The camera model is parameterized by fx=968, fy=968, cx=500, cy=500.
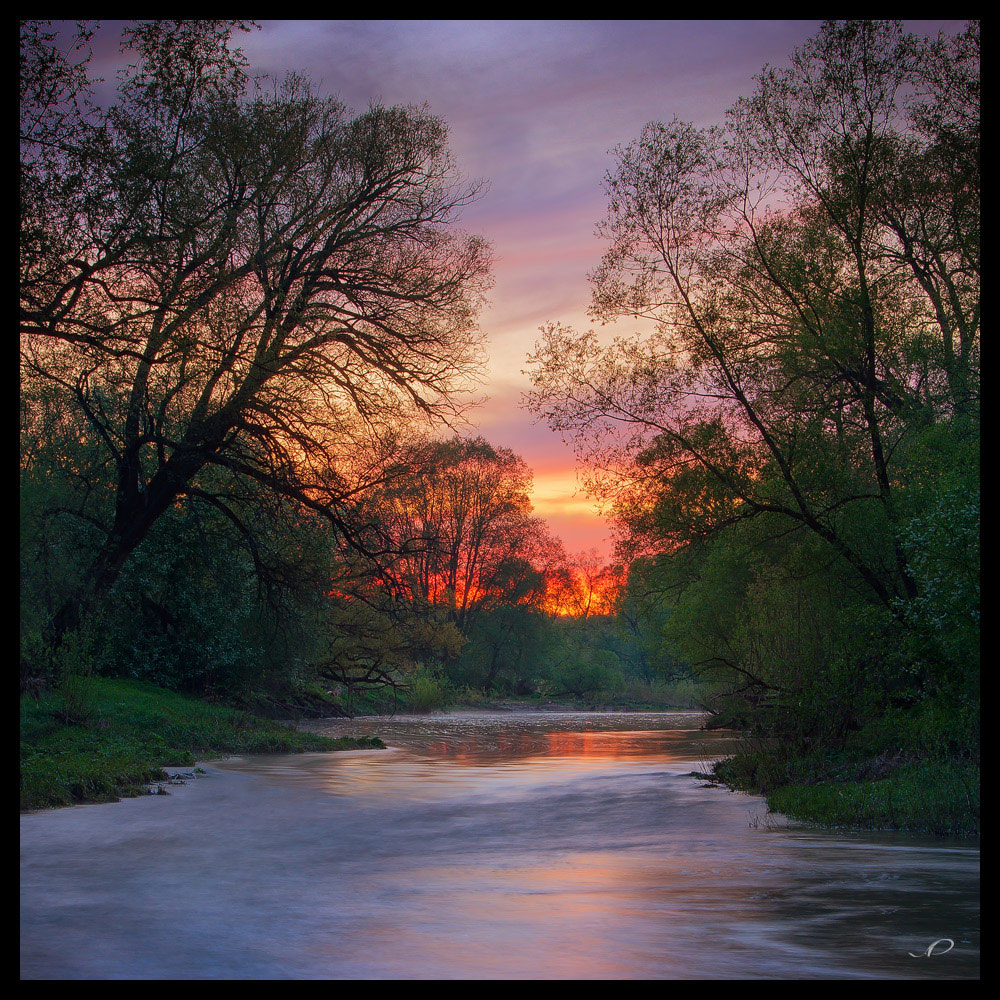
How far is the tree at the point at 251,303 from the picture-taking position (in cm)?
1558

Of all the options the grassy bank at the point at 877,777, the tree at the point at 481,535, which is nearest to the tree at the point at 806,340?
the grassy bank at the point at 877,777

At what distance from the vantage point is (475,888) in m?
10.4

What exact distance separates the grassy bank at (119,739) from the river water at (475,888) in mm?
728

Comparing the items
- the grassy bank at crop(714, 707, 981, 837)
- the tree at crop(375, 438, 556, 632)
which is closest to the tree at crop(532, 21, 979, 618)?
the grassy bank at crop(714, 707, 981, 837)

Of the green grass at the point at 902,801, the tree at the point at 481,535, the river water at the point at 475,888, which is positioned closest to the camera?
the river water at the point at 475,888

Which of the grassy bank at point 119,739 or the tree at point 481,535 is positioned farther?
the tree at point 481,535

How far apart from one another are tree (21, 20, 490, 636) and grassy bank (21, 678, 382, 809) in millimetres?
2834

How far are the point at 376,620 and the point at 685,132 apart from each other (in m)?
26.0
